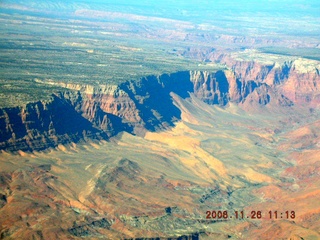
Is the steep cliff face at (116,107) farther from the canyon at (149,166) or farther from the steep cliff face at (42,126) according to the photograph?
the canyon at (149,166)

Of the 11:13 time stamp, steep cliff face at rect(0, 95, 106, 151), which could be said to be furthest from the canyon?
the 11:13 time stamp

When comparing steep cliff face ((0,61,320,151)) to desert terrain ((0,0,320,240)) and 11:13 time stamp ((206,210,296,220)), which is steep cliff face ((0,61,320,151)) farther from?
11:13 time stamp ((206,210,296,220))

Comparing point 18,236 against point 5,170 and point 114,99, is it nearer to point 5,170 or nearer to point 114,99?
point 5,170

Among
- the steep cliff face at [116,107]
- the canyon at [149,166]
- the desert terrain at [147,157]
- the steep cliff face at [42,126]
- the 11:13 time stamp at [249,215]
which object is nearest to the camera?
the canyon at [149,166]

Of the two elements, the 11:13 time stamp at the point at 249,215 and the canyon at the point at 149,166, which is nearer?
the canyon at the point at 149,166

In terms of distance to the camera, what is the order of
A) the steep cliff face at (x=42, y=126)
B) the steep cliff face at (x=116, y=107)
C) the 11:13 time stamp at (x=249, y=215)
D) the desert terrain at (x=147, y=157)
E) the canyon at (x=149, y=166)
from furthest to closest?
1. the steep cliff face at (x=116, y=107)
2. the steep cliff face at (x=42, y=126)
3. the 11:13 time stamp at (x=249, y=215)
4. the desert terrain at (x=147, y=157)
5. the canyon at (x=149, y=166)

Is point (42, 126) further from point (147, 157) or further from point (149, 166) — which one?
point (149, 166)

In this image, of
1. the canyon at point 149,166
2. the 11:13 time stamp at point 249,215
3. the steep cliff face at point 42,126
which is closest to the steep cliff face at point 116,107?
the steep cliff face at point 42,126
